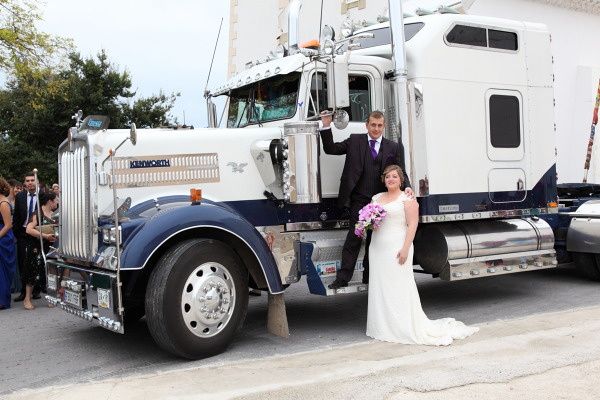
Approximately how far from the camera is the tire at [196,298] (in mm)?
5195

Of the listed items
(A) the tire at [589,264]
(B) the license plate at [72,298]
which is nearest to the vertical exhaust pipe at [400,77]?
(B) the license plate at [72,298]

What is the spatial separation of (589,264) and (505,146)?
2690mm

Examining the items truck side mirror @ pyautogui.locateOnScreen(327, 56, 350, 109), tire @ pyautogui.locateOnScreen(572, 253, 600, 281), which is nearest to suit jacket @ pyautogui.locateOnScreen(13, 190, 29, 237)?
truck side mirror @ pyautogui.locateOnScreen(327, 56, 350, 109)

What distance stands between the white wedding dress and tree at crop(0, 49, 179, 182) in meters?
18.9

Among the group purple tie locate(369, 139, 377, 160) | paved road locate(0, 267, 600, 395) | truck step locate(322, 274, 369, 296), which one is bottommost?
paved road locate(0, 267, 600, 395)

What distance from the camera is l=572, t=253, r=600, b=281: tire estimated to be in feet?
29.2

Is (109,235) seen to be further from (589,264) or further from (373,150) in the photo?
(589,264)

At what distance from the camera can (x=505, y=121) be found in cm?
743

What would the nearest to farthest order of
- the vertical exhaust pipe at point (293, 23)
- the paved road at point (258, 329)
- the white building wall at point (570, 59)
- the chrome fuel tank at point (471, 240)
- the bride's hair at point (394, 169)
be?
the paved road at point (258, 329)
the bride's hair at point (394, 169)
the chrome fuel tank at point (471, 240)
the vertical exhaust pipe at point (293, 23)
the white building wall at point (570, 59)

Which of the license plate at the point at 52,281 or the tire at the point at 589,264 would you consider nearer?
the license plate at the point at 52,281

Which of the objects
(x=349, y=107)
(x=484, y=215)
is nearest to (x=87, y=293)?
(x=349, y=107)

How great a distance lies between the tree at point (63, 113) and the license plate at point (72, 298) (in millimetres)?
18183

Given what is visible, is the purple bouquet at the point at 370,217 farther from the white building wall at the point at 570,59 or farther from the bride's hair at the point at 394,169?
the white building wall at the point at 570,59

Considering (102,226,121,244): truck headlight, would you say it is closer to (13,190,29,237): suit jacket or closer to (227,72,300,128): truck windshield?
(227,72,300,128): truck windshield
